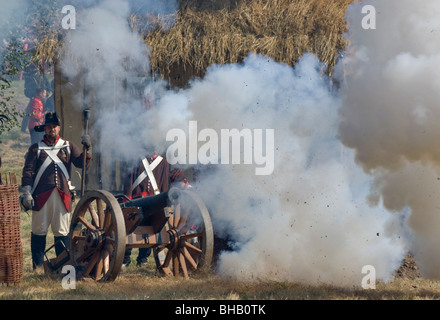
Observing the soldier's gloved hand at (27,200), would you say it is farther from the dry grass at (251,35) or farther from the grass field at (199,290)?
the dry grass at (251,35)

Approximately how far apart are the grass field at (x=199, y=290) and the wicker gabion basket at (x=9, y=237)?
0.12 metres

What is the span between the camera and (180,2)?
34.8 feet

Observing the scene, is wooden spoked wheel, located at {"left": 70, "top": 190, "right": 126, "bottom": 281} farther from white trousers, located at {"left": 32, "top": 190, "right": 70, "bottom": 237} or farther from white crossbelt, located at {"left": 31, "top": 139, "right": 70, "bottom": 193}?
white crossbelt, located at {"left": 31, "top": 139, "right": 70, "bottom": 193}

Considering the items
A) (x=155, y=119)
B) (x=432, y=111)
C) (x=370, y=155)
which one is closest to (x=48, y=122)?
(x=155, y=119)

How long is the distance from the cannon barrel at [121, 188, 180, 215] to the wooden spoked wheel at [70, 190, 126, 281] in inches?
12.8

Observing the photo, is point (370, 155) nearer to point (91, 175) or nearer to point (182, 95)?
point (182, 95)

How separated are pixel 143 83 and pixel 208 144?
3.90m

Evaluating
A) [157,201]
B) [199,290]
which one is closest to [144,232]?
[157,201]

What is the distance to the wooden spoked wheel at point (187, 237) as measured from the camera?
22.2 feet

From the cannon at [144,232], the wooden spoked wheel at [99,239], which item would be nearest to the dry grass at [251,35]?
the cannon at [144,232]

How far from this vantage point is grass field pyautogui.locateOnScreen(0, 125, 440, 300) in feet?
19.3

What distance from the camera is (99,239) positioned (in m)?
6.61

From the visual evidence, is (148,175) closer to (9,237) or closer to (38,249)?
(38,249)

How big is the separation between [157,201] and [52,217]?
4.92 ft
